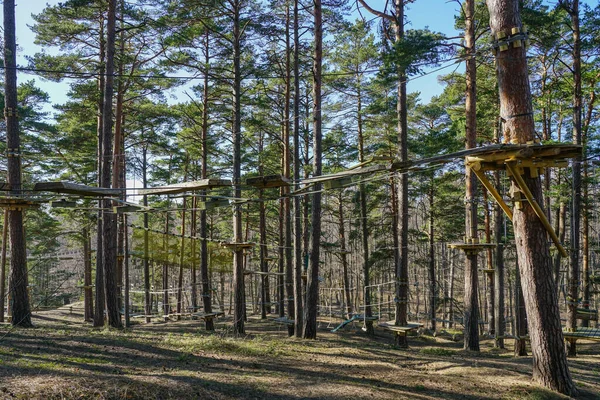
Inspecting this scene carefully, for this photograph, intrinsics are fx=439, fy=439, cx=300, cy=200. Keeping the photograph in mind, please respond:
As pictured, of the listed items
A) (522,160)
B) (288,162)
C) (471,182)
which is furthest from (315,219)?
(522,160)

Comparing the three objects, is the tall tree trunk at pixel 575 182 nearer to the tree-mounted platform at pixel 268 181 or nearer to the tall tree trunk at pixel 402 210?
the tall tree trunk at pixel 402 210

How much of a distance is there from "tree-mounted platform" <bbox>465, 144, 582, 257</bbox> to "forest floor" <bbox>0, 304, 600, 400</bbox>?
2.30 meters

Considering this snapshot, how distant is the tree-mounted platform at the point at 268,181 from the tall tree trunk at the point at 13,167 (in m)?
6.53

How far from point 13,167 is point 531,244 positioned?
9615 millimetres

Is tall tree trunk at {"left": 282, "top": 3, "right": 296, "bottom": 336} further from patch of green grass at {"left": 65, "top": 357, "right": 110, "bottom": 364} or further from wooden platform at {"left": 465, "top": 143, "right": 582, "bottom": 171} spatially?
wooden platform at {"left": 465, "top": 143, "right": 582, "bottom": 171}

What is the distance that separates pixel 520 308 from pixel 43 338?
12680mm

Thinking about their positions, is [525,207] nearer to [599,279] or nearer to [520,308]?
[520,308]

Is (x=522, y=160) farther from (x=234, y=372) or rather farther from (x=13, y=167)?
(x=13, y=167)

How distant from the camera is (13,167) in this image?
9.11 meters

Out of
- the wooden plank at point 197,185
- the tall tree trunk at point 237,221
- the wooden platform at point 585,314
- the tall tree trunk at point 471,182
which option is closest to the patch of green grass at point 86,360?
the wooden plank at point 197,185

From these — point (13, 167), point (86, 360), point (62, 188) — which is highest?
point (13, 167)

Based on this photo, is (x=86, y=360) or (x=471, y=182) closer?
(x=86, y=360)

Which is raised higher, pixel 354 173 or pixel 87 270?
pixel 354 173

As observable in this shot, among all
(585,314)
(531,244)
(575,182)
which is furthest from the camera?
(575,182)
